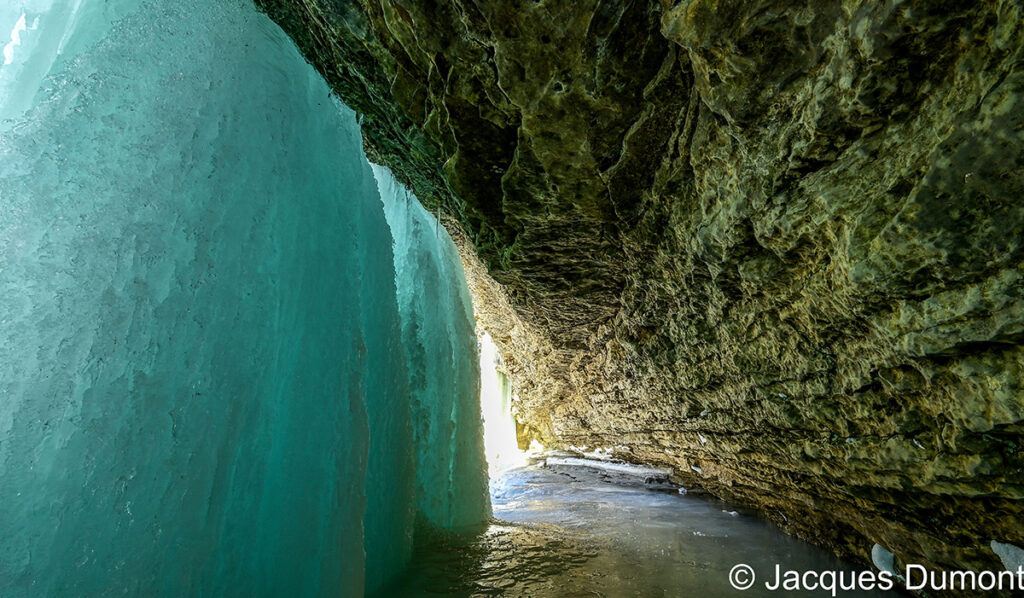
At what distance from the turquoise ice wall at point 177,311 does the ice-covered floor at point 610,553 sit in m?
0.91

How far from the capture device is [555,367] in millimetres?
8742

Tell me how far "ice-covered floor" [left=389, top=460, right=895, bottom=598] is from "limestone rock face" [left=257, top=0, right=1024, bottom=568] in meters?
0.91

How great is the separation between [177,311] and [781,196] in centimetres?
360

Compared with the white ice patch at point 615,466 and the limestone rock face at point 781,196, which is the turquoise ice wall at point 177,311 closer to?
the limestone rock face at point 781,196

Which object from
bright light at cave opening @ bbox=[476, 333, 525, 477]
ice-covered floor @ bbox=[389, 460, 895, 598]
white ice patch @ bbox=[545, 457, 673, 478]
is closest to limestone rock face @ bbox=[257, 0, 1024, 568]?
ice-covered floor @ bbox=[389, 460, 895, 598]

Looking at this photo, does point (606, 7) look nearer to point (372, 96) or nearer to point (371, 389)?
point (372, 96)

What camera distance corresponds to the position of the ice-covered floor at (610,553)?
360 cm

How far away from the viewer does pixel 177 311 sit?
2.61m

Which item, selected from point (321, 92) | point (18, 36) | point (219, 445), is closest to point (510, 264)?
point (321, 92)

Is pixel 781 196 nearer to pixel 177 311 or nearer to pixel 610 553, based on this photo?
pixel 177 311

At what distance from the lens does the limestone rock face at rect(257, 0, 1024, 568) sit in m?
1.72

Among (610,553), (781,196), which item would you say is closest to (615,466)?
(610,553)

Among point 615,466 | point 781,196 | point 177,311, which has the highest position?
point 781,196

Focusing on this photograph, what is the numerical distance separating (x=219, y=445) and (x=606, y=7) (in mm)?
3431
